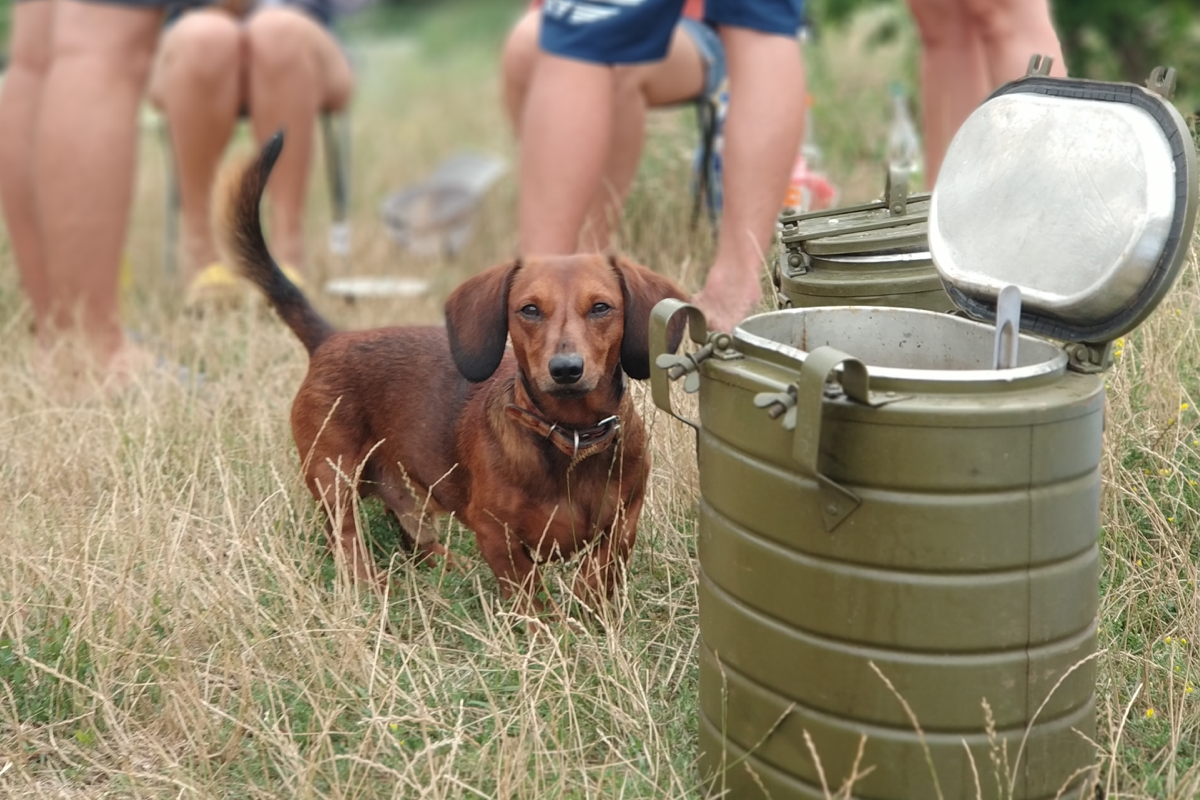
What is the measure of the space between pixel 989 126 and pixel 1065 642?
0.81 meters

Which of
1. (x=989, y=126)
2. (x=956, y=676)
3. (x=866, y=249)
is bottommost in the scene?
(x=956, y=676)

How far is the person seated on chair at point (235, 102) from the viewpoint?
548 centimetres

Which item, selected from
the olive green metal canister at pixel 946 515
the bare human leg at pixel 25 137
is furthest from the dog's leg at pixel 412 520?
the bare human leg at pixel 25 137

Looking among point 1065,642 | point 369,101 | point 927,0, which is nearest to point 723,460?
point 1065,642

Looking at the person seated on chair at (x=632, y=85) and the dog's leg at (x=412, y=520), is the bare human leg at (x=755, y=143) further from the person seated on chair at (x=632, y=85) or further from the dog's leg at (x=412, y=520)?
the dog's leg at (x=412, y=520)

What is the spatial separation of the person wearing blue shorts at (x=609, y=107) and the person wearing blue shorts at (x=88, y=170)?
1.21 metres

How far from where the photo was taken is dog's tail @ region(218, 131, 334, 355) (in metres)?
3.12

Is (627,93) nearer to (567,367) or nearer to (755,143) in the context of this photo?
(755,143)

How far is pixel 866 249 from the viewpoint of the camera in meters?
2.71

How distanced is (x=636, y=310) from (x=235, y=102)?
143 inches

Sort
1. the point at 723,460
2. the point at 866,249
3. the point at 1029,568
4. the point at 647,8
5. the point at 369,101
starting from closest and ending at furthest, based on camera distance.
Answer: the point at 1029,568 → the point at 723,460 → the point at 866,249 → the point at 647,8 → the point at 369,101

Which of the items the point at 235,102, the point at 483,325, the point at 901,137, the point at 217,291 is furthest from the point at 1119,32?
the point at 483,325

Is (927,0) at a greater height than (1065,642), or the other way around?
(927,0)

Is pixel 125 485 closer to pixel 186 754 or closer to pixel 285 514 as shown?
pixel 285 514
